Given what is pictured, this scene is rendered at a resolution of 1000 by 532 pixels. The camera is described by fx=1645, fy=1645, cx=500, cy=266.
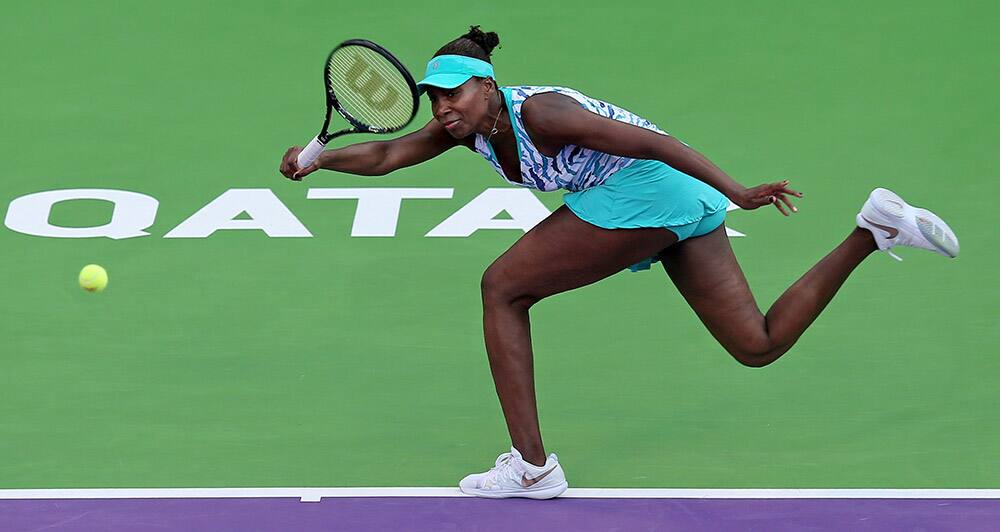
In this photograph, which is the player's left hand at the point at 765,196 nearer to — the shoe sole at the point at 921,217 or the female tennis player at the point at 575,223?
the female tennis player at the point at 575,223

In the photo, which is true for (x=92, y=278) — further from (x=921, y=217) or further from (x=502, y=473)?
(x=921, y=217)

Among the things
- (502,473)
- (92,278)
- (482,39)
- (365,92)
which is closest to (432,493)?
(502,473)

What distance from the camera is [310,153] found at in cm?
618

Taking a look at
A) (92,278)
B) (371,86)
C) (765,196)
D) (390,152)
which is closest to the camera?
(765,196)

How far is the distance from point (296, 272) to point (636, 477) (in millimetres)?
2519

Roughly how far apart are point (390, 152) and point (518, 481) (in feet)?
4.54

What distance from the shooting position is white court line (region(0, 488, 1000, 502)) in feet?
20.8

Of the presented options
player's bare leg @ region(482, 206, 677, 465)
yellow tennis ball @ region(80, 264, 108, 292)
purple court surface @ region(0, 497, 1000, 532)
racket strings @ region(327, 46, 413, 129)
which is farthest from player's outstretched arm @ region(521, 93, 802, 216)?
yellow tennis ball @ region(80, 264, 108, 292)

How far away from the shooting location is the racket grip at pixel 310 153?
616cm

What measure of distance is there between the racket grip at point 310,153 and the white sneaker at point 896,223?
81.6 inches

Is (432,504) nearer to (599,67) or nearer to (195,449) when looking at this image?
(195,449)

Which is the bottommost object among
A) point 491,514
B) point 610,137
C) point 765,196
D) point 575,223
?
point 491,514

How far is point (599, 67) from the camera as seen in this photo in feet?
34.4

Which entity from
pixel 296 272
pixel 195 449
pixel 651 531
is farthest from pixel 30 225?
pixel 651 531
